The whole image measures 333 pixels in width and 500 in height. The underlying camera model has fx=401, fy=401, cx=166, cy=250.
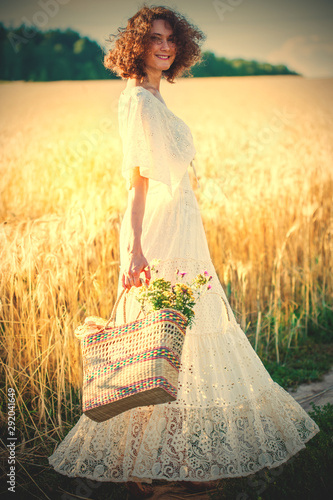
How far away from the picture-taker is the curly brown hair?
5.24 ft

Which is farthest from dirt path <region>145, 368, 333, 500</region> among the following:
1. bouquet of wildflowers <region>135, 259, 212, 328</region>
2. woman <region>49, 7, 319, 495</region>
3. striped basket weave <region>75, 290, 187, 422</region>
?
bouquet of wildflowers <region>135, 259, 212, 328</region>

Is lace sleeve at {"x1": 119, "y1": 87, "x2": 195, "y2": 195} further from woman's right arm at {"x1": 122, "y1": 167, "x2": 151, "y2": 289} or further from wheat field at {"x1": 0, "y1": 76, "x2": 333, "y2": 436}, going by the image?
wheat field at {"x1": 0, "y1": 76, "x2": 333, "y2": 436}

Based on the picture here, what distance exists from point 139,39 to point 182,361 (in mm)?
1283

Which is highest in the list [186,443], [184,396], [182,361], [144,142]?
[144,142]

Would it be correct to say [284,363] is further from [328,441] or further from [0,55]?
[0,55]

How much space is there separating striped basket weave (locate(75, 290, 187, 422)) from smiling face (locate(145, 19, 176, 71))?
1.04 meters

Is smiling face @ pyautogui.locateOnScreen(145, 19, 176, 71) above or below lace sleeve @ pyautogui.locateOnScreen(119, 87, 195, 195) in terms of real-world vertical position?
above

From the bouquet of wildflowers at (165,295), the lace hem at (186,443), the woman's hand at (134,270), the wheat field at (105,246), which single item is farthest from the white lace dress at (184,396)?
the wheat field at (105,246)

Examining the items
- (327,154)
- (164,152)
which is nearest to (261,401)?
(164,152)

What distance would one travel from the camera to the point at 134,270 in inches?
56.3

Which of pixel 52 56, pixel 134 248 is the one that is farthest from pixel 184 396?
pixel 52 56

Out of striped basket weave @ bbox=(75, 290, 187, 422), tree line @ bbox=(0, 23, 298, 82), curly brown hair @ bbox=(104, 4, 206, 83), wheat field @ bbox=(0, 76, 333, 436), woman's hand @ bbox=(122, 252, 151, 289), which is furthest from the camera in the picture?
tree line @ bbox=(0, 23, 298, 82)

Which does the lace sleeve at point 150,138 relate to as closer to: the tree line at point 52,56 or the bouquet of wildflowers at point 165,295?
the bouquet of wildflowers at point 165,295

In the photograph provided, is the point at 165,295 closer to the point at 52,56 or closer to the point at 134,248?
the point at 134,248
